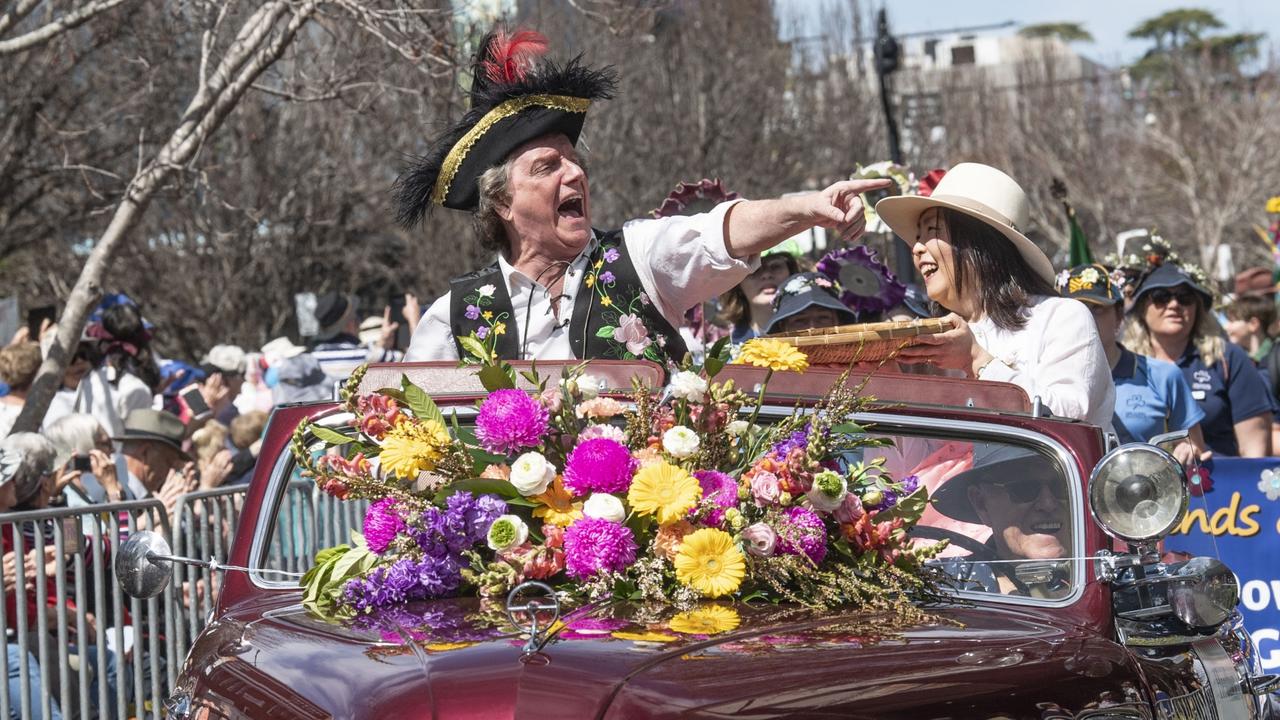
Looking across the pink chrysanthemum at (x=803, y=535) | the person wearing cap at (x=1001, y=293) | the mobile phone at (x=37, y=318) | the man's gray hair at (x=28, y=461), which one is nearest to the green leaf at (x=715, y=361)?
the pink chrysanthemum at (x=803, y=535)

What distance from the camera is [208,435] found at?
891cm

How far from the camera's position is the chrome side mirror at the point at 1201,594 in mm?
3273

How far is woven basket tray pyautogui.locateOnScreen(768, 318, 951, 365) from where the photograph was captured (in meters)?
4.08

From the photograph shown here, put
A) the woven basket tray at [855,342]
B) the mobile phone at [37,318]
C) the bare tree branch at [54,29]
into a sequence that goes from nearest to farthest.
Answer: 1. the woven basket tray at [855,342]
2. the bare tree branch at [54,29]
3. the mobile phone at [37,318]

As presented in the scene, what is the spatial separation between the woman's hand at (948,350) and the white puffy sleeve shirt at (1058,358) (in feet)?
0.54

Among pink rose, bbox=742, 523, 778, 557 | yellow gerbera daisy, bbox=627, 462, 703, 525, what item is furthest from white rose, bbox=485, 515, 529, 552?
pink rose, bbox=742, 523, 778, 557

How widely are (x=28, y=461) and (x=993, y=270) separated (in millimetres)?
3821

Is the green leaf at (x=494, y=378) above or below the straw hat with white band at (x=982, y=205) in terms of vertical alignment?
below

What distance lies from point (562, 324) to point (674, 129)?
69.8 feet

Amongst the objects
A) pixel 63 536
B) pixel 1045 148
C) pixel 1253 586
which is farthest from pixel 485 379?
pixel 1045 148


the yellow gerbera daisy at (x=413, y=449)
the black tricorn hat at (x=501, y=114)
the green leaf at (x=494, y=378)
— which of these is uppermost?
the black tricorn hat at (x=501, y=114)

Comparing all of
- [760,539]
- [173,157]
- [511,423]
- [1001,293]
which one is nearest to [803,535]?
[760,539]

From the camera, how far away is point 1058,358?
454 centimetres

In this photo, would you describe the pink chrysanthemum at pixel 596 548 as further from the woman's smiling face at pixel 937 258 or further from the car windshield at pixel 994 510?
the woman's smiling face at pixel 937 258
